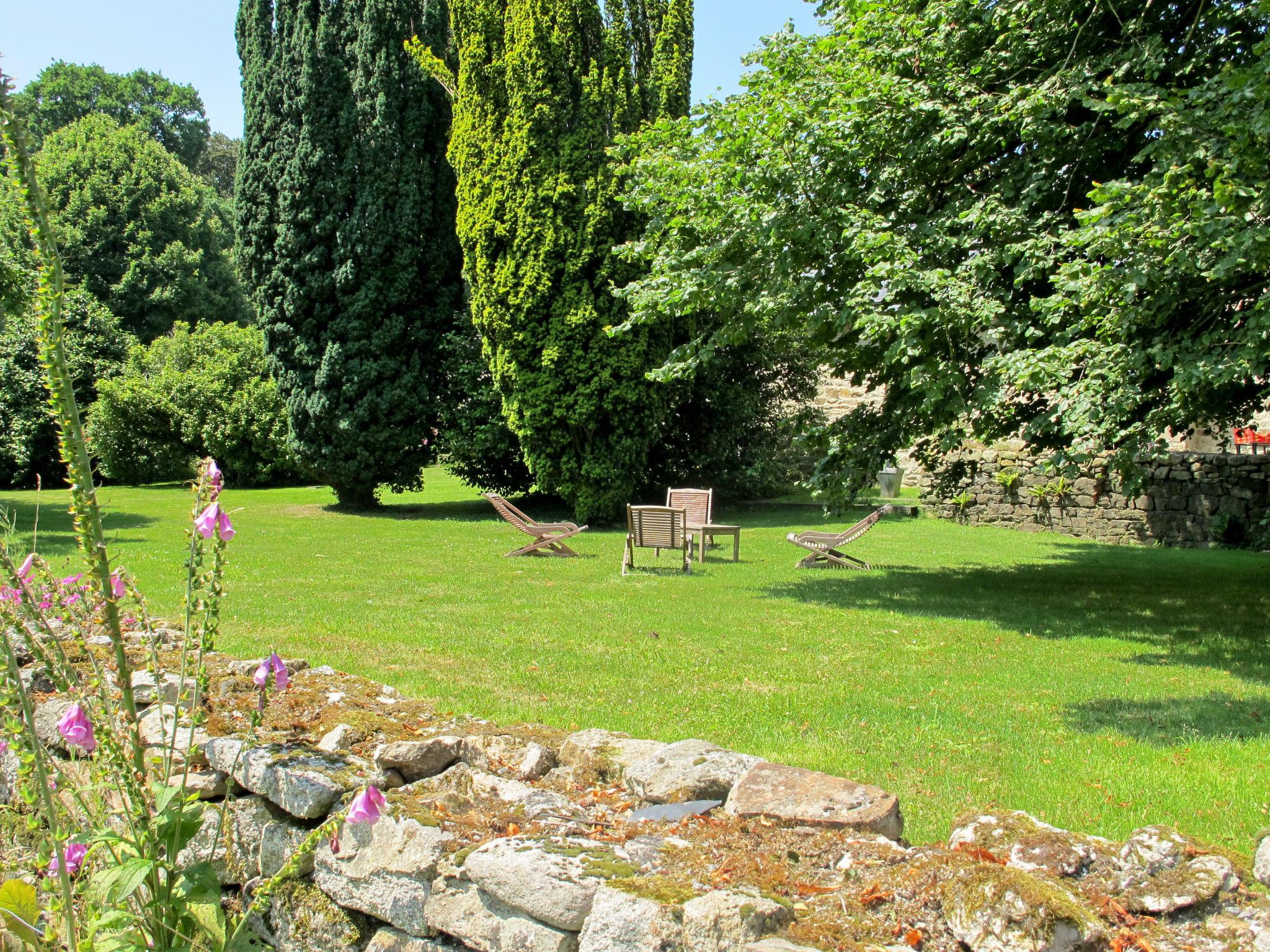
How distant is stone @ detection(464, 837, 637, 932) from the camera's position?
2295 millimetres

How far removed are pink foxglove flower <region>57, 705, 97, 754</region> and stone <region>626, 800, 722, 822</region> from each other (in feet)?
4.92

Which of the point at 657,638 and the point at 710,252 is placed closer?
the point at 657,638

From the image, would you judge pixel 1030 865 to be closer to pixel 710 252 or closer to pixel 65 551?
pixel 710 252

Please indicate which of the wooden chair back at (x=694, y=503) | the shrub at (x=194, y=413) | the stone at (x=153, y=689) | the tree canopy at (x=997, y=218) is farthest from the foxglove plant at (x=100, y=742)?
the shrub at (x=194, y=413)

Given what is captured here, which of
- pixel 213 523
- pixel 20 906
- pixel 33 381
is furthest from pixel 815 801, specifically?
pixel 33 381

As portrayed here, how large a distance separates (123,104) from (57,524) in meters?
40.4

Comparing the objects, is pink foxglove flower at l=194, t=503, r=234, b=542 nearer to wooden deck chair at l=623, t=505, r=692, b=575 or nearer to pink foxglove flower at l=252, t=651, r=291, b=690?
pink foxglove flower at l=252, t=651, r=291, b=690

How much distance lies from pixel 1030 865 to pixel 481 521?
15502mm

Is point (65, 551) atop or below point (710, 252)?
below

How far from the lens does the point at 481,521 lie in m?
17.3

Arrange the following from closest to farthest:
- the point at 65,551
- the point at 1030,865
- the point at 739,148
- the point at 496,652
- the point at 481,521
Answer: the point at 1030,865, the point at 496,652, the point at 739,148, the point at 65,551, the point at 481,521

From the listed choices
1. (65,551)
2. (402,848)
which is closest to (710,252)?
(402,848)

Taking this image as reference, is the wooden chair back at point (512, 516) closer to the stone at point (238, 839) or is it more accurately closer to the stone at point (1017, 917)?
the stone at point (238, 839)

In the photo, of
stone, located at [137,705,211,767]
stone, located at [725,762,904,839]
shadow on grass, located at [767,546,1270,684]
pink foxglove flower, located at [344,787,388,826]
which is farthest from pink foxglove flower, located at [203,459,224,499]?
shadow on grass, located at [767,546,1270,684]
